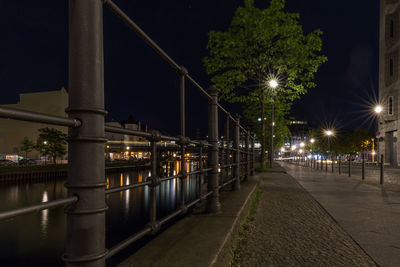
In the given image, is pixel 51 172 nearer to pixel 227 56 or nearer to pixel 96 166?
pixel 227 56

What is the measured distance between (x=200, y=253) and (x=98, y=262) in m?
1.19

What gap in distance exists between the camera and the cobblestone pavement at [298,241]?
10.7 ft

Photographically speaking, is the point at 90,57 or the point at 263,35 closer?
the point at 90,57

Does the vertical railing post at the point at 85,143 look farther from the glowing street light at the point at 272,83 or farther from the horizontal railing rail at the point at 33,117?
the glowing street light at the point at 272,83

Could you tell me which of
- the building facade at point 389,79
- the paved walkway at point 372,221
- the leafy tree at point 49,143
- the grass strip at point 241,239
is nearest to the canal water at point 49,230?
the grass strip at point 241,239

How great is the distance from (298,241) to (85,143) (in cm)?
349

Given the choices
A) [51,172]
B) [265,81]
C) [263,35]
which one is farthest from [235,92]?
[51,172]

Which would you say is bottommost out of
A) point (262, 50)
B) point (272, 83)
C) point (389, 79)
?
point (272, 83)

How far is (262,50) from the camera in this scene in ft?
61.0

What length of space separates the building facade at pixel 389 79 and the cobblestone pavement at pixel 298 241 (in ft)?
120

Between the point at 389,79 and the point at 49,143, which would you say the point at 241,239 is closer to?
the point at 389,79

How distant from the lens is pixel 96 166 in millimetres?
1461

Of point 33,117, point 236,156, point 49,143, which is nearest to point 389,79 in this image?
point 236,156

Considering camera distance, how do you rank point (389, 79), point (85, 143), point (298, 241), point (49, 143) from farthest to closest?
point (49, 143) → point (389, 79) → point (298, 241) → point (85, 143)
